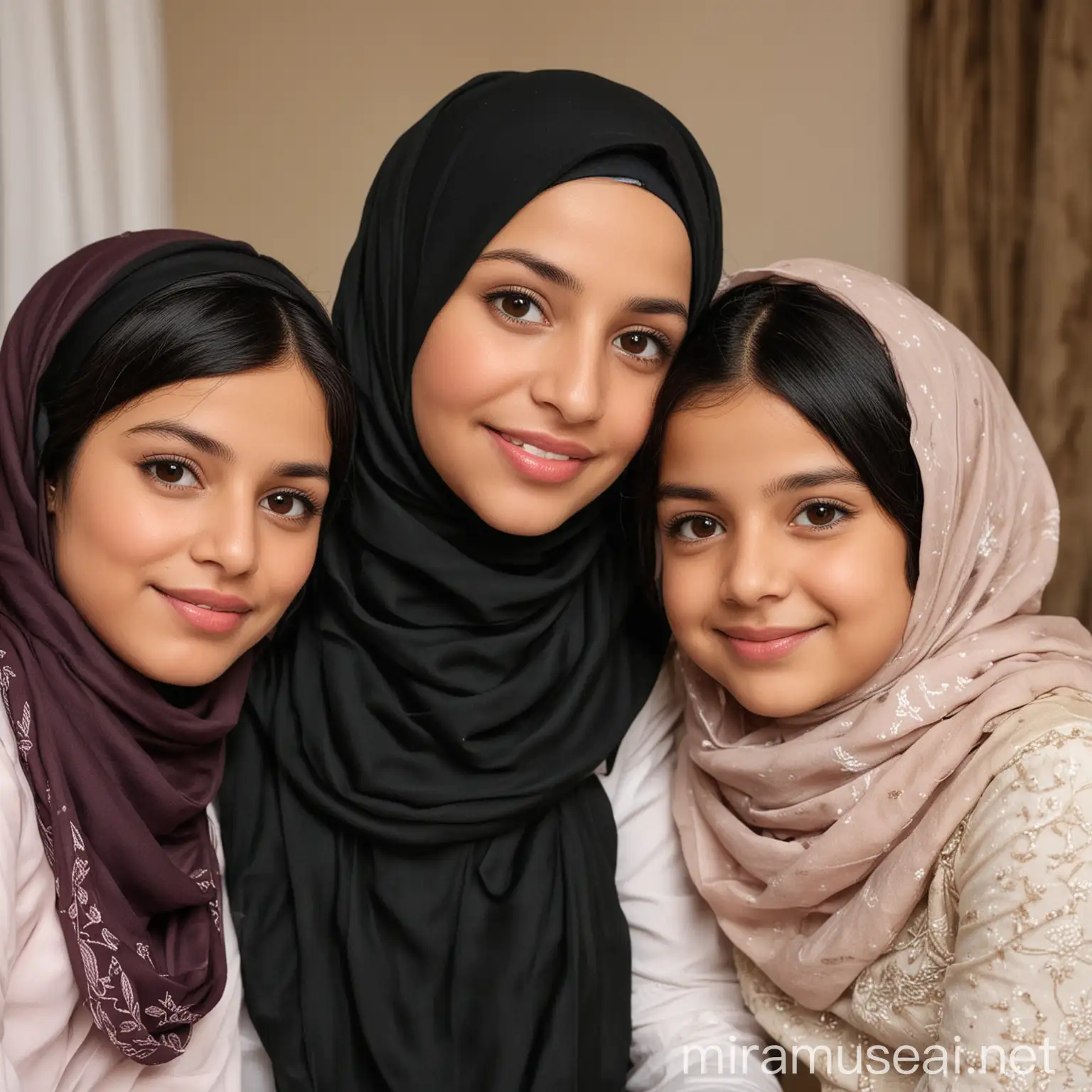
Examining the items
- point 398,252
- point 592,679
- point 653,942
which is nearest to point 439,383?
point 398,252

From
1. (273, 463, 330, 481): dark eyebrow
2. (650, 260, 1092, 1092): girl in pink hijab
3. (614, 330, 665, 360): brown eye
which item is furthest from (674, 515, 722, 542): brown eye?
(273, 463, 330, 481): dark eyebrow

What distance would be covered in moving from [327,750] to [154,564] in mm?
370

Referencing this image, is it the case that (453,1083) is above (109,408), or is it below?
below

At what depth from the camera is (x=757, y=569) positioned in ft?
4.43

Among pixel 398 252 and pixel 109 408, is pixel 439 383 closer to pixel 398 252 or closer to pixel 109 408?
pixel 398 252

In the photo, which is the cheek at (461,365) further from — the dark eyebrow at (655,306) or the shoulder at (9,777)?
the shoulder at (9,777)

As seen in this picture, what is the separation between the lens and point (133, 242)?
1320 millimetres

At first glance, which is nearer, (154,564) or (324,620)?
(154,564)

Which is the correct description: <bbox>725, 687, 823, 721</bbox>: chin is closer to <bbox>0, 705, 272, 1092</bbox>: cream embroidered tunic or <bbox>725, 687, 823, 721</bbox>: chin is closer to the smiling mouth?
the smiling mouth

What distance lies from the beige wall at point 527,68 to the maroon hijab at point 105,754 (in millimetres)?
1482

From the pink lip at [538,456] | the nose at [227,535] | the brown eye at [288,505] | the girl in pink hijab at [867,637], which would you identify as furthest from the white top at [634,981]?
the pink lip at [538,456]

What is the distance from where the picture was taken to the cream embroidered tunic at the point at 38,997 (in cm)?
111

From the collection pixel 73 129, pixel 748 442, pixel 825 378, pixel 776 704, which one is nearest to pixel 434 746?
pixel 776 704

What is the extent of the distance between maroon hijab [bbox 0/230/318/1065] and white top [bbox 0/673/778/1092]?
3 cm
